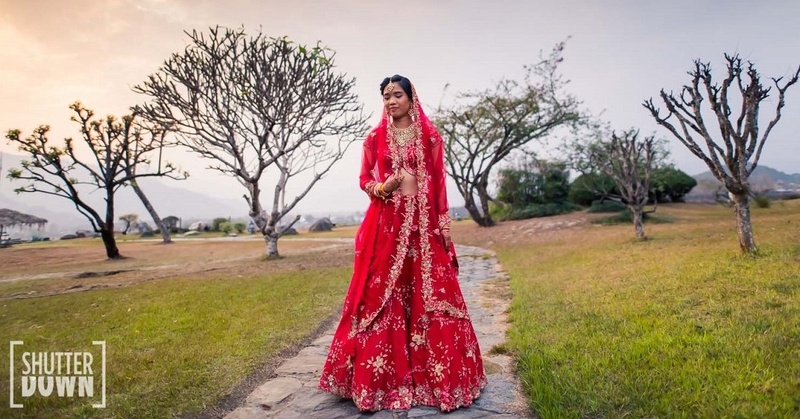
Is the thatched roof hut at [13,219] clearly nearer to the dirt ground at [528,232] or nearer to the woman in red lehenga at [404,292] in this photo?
the woman in red lehenga at [404,292]

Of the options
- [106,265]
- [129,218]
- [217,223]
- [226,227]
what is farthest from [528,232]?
[217,223]

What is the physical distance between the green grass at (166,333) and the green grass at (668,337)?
2.56 m

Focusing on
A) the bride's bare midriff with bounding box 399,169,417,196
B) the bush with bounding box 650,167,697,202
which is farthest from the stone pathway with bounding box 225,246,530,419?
the bush with bounding box 650,167,697,202

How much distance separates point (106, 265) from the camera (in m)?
9.52

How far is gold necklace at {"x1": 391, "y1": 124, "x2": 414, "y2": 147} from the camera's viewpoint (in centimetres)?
319

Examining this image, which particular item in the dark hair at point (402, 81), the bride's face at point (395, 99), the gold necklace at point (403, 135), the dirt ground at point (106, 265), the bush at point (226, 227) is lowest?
the dirt ground at point (106, 265)

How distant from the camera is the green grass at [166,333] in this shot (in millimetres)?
2994

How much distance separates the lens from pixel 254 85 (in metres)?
12.1

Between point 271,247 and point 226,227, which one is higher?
point 226,227

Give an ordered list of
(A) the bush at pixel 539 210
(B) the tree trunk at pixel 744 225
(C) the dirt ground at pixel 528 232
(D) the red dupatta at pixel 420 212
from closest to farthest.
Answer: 1. (D) the red dupatta at pixel 420 212
2. (B) the tree trunk at pixel 744 225
3. (C) the dirt ground at pixel 528 232
4. (A) the bush at pixel 539 210

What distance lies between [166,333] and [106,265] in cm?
655

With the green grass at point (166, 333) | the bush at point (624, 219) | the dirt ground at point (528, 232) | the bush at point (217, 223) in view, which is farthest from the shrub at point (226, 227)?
the bush at point (624, 219)

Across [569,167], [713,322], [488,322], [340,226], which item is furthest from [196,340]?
[340,226]

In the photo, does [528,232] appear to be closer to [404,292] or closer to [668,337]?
[668,337]
